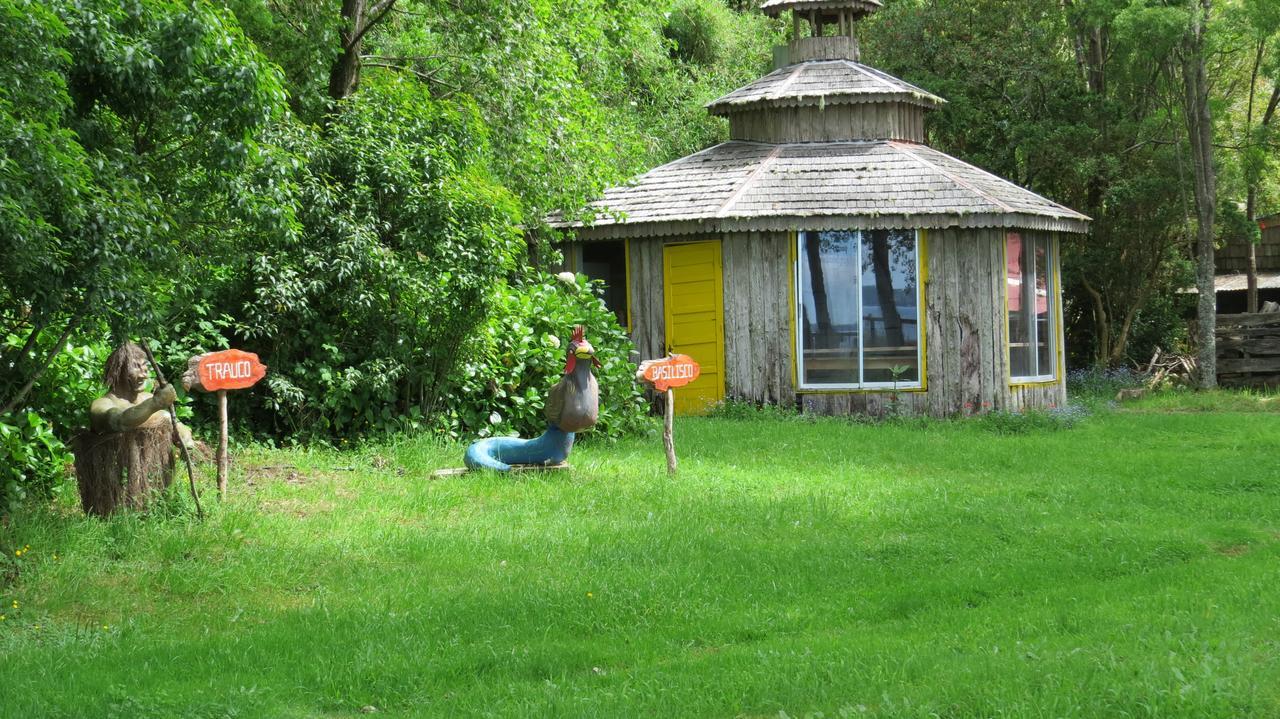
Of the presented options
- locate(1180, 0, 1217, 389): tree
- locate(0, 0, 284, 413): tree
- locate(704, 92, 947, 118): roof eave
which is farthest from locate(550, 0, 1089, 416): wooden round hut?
locate(0, 0, 284, 413): tree

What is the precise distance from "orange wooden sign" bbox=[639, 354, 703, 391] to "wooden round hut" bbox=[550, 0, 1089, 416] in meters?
6.06

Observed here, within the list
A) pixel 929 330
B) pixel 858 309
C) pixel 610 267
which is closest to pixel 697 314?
pixel 610 267

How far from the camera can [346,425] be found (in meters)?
13.2

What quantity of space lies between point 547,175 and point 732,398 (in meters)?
4.30

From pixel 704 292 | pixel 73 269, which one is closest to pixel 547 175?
pixel 704 292

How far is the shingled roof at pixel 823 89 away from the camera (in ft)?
65.1

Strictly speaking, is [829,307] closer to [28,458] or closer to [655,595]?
[655,595]

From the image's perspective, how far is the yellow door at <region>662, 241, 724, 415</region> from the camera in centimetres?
1830

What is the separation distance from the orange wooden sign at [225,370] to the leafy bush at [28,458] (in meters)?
1.19

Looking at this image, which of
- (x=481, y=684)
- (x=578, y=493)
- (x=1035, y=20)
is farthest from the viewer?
(x=1035, y=20)

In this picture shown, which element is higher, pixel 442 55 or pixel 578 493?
pixel 442 55

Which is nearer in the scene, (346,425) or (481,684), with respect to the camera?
(481,684)

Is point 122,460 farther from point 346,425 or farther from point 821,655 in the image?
point 821,655

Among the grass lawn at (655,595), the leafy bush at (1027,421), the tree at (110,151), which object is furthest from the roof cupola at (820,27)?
the tree at (110,151)
